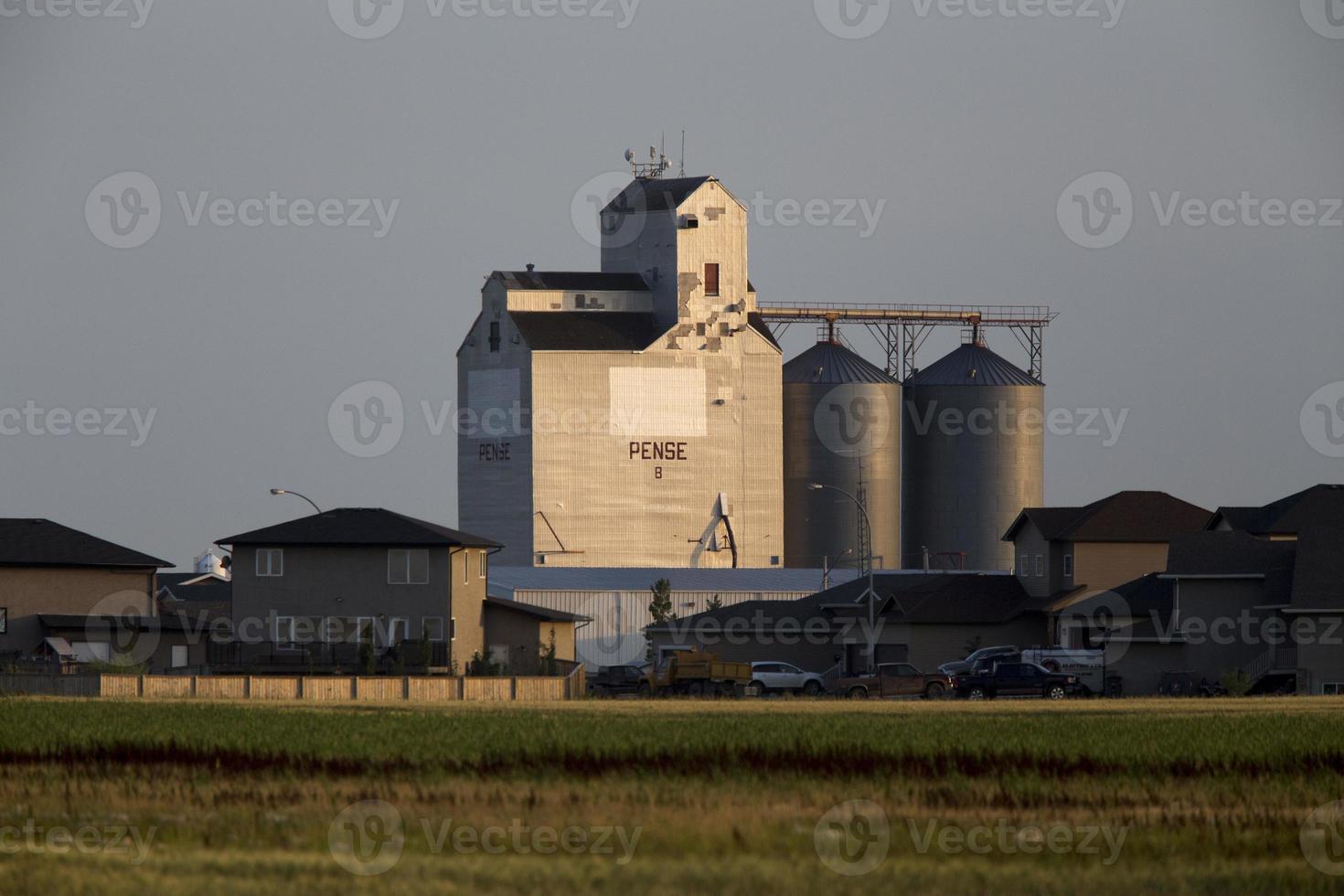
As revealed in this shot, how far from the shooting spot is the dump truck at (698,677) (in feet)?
235

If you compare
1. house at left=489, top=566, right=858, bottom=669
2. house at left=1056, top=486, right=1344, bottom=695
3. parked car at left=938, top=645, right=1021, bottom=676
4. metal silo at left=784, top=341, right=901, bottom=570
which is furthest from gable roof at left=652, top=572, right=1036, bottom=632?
metal silo at left=784, top=341, right=901, bottom=570

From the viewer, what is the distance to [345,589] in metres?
75.2

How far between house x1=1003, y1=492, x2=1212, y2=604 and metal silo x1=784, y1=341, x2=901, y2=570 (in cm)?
2369

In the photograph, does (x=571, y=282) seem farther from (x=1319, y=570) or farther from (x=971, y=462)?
(x=1319, y=570)

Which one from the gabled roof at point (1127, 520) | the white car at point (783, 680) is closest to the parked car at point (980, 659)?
the white car at point (783, 680)

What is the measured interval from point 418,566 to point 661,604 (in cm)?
2358

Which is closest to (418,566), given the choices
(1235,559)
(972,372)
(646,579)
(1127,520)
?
(646,579)

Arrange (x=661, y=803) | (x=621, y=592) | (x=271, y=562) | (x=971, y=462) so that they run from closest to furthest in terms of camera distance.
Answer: (x=661, y=803)
(x=271, y=562)
(x=621, y=592)
(x=971, y=462)

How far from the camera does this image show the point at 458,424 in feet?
358

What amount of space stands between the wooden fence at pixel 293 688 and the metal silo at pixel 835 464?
46966 mm

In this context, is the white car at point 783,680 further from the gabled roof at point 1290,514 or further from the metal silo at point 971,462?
the metal silo at point 971,462

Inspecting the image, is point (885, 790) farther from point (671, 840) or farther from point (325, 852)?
point (325, 852)

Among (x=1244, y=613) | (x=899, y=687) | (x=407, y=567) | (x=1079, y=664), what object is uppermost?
(x=407, y=567)

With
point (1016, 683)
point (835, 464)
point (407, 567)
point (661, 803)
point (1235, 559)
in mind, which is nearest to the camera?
point (661, 803)
